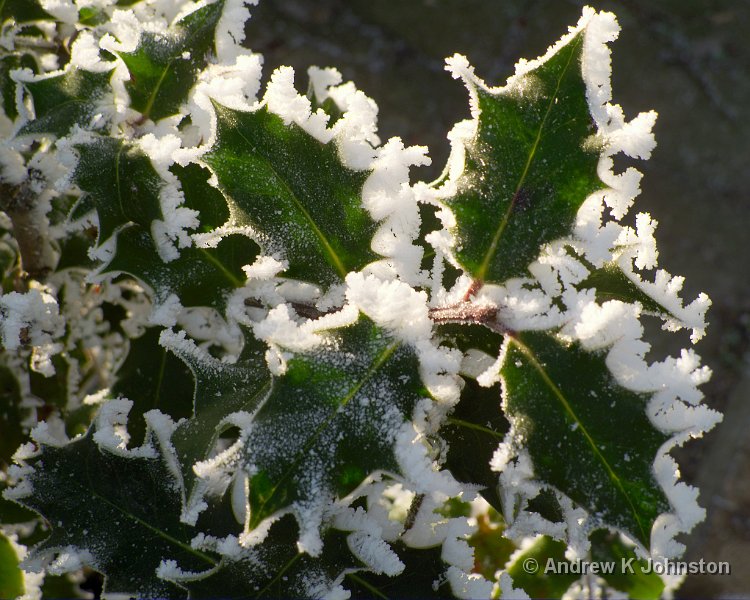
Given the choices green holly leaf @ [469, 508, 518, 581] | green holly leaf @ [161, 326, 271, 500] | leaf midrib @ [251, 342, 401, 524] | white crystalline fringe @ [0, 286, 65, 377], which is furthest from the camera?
green holly leaf @ [469, 508, 518, 581]

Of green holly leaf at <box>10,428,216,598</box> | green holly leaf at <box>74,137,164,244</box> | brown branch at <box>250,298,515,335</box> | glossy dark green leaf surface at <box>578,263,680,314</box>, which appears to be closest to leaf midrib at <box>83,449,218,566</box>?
green holly leaf at <box>10,428,216,598</box>

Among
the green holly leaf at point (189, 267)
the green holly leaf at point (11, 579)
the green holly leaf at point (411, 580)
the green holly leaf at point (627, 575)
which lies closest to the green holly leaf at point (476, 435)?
the green holly leaf at point (411, 580)

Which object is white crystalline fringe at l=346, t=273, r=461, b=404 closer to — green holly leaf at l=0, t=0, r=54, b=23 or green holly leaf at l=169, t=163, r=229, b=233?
green holly leaf at l=169, t=163, r=229, b=233

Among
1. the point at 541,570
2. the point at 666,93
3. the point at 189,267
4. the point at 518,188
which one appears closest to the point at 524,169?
the point at 518,188

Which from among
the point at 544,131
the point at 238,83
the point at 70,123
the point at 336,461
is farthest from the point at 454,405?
the point at 70,123

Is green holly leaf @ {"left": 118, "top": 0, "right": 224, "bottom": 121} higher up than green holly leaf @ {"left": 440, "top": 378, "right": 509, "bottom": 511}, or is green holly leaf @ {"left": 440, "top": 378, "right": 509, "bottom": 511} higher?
green holly leaf @ {"left": 118, "top": 0, "right": 224, "bottom": 121}

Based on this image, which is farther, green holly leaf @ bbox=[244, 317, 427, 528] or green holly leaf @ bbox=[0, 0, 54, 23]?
green holly leaf @ bbox=[0, 0, 54, 23]
